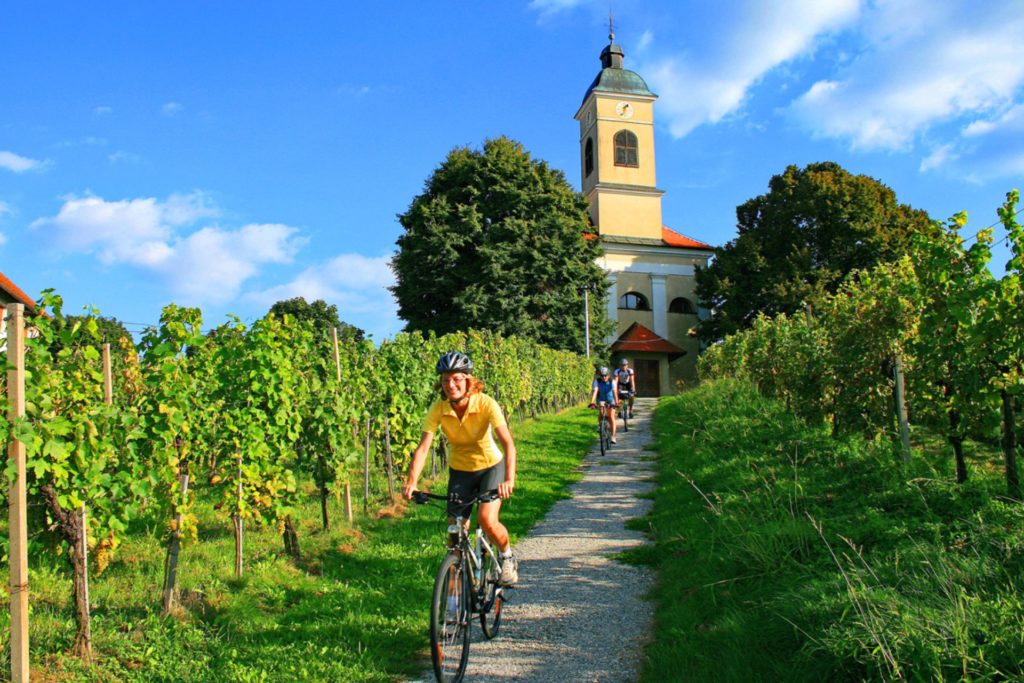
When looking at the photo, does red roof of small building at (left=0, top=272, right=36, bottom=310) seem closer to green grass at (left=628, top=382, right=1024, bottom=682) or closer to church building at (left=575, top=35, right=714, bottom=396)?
green grass at (left=628, top=382, right=1024, bottom=682)

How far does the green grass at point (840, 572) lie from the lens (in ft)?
11.7

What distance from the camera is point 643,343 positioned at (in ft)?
144

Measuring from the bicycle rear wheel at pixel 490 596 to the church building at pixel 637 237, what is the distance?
39978 millimetres

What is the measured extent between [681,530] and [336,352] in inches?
188

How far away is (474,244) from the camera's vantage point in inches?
1320

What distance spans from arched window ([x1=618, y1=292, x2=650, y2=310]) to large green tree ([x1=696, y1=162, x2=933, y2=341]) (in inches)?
205

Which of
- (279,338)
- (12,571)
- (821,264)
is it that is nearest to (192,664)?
(12,571)

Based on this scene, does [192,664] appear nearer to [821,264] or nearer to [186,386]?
[186,386]

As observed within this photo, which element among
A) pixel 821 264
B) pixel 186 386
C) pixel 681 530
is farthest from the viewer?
pixel 821 264

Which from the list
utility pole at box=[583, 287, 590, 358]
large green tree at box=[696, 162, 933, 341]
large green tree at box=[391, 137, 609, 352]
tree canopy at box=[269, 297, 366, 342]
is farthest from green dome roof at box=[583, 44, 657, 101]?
tree canopy at box=[269, 297, 366, 342]

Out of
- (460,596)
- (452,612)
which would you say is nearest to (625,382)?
(460,596)

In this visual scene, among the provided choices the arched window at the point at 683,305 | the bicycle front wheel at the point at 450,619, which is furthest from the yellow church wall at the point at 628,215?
the bicycle front wheel at the point at 450,619

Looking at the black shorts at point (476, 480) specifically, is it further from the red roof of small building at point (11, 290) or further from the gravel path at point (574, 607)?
the red roof of small building at point (11, 290)

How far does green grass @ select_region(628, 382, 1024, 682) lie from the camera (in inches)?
140
